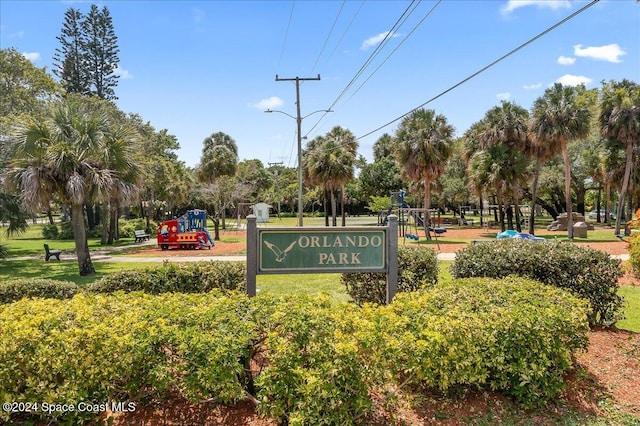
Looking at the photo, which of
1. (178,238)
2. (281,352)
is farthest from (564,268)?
(178,238)

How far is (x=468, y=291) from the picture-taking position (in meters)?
4.45

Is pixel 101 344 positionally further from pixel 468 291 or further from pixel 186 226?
pixel 186 226

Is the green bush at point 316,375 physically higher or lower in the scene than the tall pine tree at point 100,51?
lower

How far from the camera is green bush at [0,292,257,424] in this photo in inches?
113

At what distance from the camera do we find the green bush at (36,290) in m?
5.90

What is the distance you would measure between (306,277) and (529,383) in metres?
8.08

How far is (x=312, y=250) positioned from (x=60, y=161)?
30.5ft

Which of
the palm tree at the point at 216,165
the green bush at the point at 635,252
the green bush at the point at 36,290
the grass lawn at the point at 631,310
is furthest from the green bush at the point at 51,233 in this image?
the green bush at the point at 635,252

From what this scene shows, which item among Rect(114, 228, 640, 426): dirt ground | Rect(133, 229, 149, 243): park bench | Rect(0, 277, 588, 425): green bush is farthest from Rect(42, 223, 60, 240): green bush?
Rect(114, 228, 640, 426): dirt ground

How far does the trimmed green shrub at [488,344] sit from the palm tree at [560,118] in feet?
74.9

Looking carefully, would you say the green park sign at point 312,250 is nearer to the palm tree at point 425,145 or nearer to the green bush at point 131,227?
the palm tree at point 425,145

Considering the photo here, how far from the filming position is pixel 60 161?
1084cm

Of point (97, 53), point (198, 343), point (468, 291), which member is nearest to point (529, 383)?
point (468, 291)

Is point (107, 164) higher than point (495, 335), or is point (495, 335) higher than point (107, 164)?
point (107, 164)
